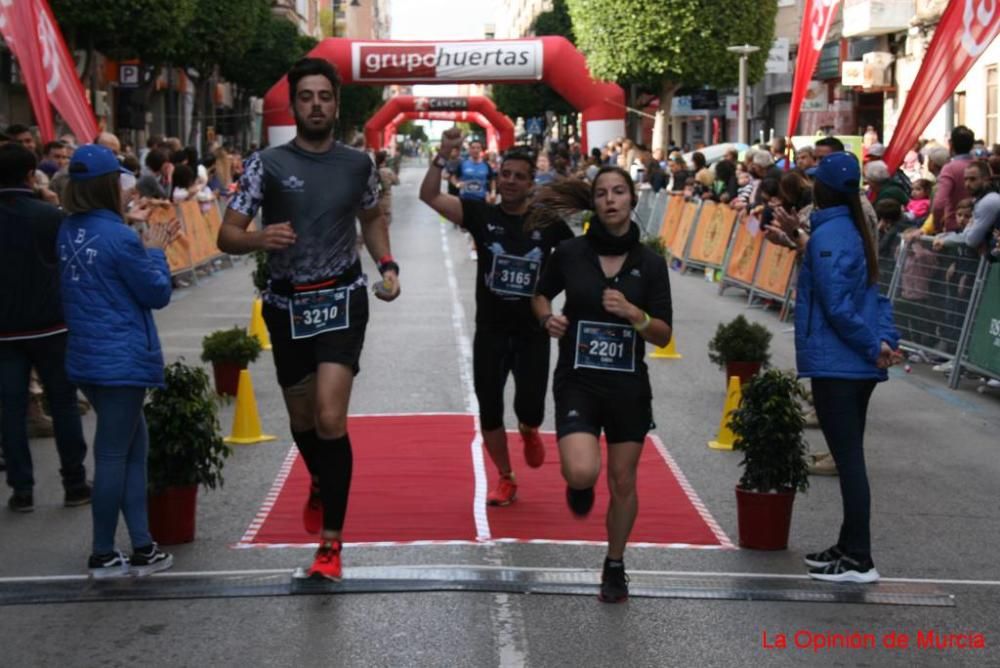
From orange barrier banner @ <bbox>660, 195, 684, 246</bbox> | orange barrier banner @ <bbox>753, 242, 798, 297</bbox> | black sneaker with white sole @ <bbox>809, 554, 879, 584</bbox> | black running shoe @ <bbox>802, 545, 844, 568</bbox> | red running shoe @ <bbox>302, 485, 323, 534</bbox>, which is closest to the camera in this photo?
black sneaker with white sole @ <bbox>809, 554, 879, 584</bbox>

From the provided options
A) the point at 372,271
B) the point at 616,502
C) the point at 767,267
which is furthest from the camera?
the point at 372,271

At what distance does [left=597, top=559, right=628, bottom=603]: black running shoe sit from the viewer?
6.27 meters

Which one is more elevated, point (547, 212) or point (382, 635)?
point (547, 212)

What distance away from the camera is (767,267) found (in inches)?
743

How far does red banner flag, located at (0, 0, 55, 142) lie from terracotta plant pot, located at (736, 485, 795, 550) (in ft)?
23.3

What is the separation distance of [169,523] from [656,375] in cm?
678

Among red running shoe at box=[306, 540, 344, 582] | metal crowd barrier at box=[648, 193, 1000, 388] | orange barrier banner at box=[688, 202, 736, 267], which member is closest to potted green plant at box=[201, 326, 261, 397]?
metal crowd barrier at box=[648, 193, 1000, 388]

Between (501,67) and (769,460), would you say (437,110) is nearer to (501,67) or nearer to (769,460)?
(501,67)

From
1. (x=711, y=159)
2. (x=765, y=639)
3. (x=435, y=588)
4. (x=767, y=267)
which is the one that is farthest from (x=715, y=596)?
(x=711, y=159)

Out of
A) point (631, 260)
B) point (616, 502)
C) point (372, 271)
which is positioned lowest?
point (372, 271)

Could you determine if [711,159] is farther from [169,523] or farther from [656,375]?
[169,523]

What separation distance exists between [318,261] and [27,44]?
6577mm

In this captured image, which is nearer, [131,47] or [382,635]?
[382,635]
